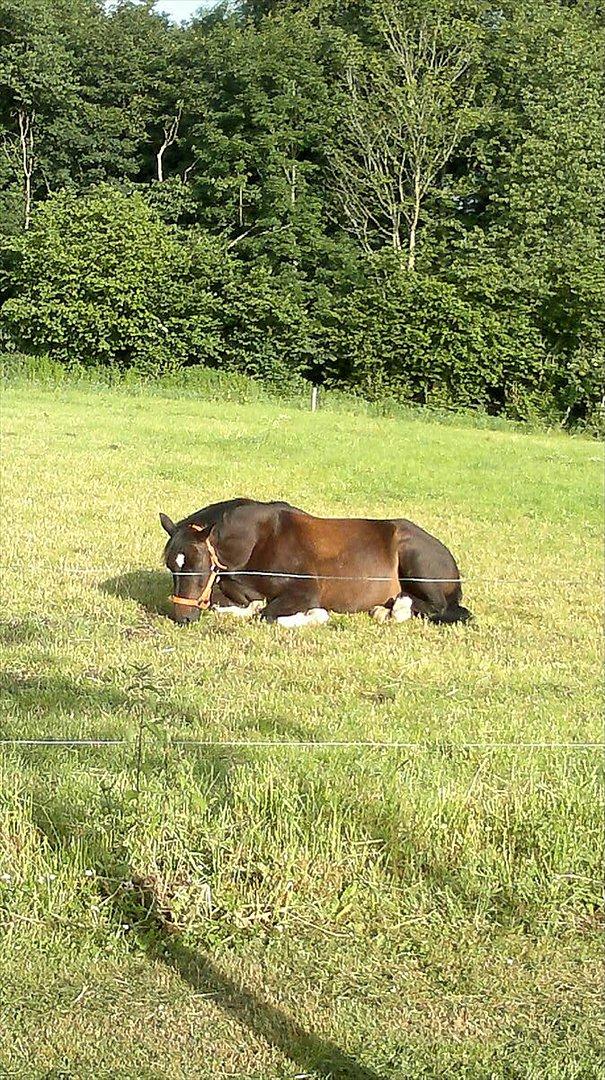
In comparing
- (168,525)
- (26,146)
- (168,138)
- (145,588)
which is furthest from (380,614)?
(168,138)

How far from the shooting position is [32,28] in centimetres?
4644

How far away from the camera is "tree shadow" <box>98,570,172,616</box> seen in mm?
9911

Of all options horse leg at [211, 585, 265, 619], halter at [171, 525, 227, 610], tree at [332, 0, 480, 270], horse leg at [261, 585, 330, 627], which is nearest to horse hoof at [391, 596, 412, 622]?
horse leg at [261, 585, 330, 627]

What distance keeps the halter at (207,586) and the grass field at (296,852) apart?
0.23 metres

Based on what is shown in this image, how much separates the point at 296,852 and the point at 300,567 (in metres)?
5.05

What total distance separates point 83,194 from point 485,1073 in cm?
4709

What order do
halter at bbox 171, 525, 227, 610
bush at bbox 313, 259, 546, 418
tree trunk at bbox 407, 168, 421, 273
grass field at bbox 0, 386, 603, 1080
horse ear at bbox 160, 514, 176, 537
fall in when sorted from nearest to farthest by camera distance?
grass field at bbox 0, 386, 603, 1080, halter at bbox 171, 525, 227, 610, horse ear at bbox 160, 514, 176, 537, bush at bbox 313, 259, 546, 418, tree trunk at bbox 407, 168, 421, 273

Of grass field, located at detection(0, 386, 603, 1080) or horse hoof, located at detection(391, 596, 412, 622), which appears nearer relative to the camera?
grass field, located at detection(0, 386, 603, 1080)

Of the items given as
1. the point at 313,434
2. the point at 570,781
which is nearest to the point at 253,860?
the point at 570,781

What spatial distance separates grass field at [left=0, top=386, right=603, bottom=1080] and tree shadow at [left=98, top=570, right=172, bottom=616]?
0.14 meters

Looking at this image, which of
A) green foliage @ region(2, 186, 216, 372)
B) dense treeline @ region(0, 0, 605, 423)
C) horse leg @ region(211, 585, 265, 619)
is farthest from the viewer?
green foliage @ region(2, 186, 216, 372)

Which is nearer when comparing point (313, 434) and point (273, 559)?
point (273, 559)

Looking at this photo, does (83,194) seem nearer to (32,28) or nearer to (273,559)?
(32,28)

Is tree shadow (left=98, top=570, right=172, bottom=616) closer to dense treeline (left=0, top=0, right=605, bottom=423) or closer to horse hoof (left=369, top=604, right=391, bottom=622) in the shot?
horse hoof (left=369, top=604, right=391, bottom=622)
